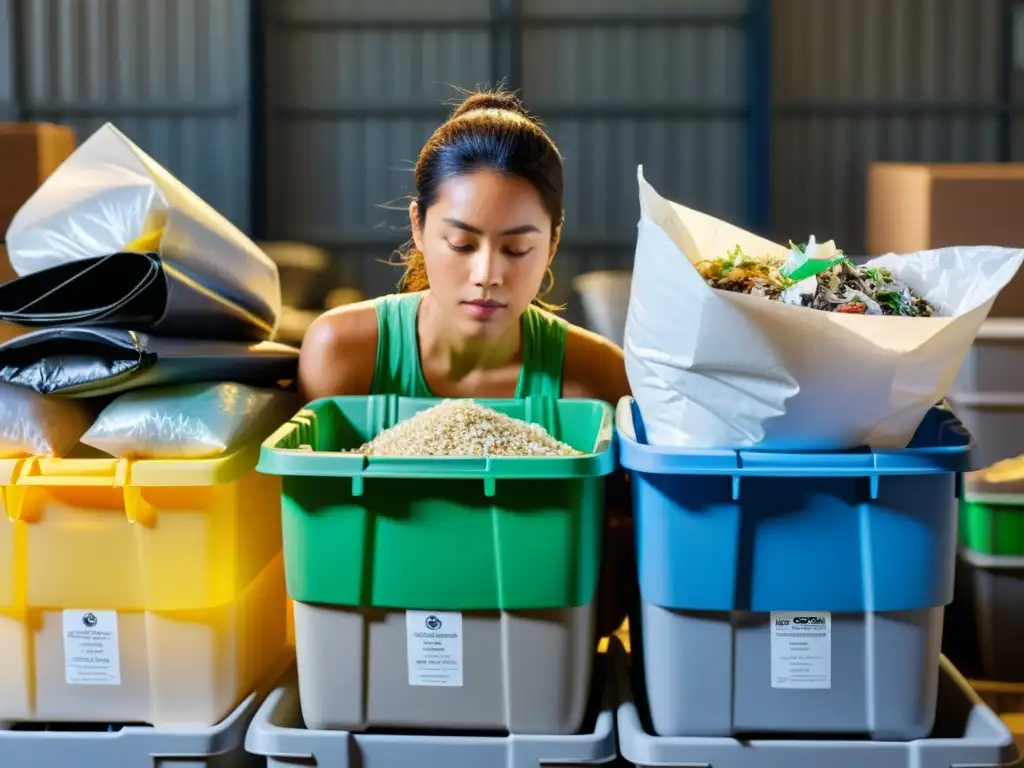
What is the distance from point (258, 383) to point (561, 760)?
2.88 ft

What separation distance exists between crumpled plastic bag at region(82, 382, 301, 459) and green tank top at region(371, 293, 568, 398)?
39 cm

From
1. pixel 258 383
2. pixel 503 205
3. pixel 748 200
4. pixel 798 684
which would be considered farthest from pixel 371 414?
pixel 748 200

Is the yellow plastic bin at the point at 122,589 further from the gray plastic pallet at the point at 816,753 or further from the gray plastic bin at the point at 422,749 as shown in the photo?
the gray plastic pallet at the point at 816,753

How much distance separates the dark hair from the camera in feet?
6.79

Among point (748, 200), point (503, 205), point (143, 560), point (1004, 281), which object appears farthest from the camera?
point (748, 200)

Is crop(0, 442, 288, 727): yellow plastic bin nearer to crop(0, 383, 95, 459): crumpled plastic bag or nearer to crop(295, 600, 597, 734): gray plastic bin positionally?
crop(0, 383, 95, 459): crumpled plastic bag

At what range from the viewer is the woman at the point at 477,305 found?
206cm

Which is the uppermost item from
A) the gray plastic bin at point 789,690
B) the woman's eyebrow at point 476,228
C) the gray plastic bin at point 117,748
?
the woman's eyebrow at point 476,228

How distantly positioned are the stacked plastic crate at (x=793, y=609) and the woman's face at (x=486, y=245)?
0.50 metres

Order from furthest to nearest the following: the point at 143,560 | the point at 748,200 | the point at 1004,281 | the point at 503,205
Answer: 1. the point at 748,200
2. the point at 503,205
3. the point at 143,560
4. the point at 1004,281

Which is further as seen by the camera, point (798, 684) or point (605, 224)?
point (605, 224)

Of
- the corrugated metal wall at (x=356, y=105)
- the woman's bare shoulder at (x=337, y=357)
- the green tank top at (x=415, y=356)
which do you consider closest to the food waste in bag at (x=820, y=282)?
the green tank top at (x=415, y=356)

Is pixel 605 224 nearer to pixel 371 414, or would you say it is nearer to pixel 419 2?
pixel 419 2

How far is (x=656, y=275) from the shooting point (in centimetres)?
163
